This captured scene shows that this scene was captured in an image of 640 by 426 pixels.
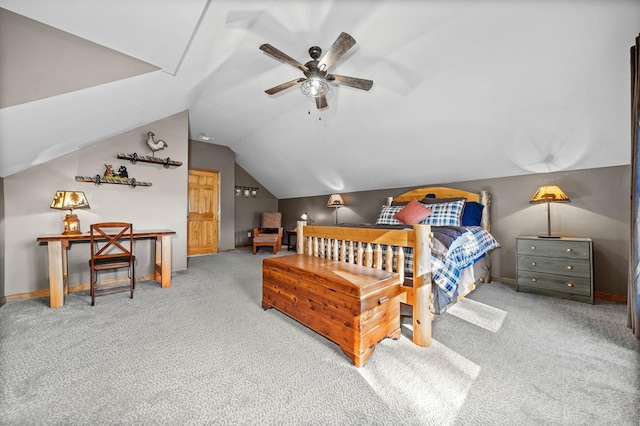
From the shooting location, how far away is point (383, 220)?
156 inches

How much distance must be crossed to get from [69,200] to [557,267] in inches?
226

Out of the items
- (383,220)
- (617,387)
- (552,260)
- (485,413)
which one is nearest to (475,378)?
(485,413)

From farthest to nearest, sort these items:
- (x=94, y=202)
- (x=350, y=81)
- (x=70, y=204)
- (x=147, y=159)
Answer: (x=147, y=159) < (x=94, y=202) < (x=70, y=204) < (x=350, y=81)

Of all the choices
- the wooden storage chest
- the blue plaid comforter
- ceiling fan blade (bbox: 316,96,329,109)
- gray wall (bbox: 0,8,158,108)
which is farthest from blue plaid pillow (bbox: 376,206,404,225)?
gray wall (bbox: 0,8,158,108)

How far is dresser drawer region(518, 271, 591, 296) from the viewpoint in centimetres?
261

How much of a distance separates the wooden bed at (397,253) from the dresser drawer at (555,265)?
96cm

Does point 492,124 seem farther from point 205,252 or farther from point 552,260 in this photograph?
point 205,252

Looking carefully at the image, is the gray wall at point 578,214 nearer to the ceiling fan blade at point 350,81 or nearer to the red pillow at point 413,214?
the red pillow at point 413,214

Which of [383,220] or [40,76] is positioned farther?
[383,220]

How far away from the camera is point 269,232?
6625mm

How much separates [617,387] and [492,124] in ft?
8.74

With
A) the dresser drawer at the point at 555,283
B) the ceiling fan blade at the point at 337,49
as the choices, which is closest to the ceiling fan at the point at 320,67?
the ceiling fan blade at the point at 337,49

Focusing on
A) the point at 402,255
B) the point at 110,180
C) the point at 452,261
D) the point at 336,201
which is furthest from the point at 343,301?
the point at 336,201

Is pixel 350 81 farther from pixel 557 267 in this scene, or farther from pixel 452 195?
pixel 557 267
